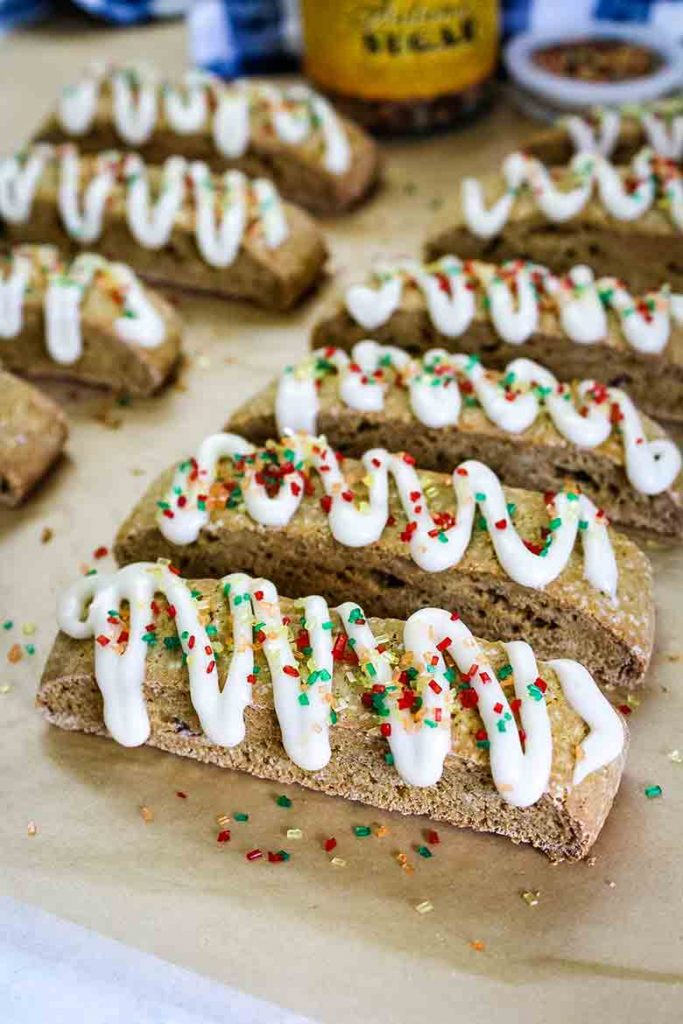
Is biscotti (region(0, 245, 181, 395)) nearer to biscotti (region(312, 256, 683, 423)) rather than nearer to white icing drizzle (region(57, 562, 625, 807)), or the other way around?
biscotti (region(312, 256, 683, 423))

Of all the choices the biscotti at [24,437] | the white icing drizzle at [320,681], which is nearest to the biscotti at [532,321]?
the biscotti at [24,437]

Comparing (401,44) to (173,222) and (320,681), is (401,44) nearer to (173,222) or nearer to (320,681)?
(173,222)

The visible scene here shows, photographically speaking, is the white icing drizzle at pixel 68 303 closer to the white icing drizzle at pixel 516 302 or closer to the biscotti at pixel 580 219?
the white icing drizzle at pixel 516 302

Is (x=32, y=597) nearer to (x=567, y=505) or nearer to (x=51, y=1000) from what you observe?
(x=51, y=1000)

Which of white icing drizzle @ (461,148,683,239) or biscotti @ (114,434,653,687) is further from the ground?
white icing drizzle @ (461,148,683,239)

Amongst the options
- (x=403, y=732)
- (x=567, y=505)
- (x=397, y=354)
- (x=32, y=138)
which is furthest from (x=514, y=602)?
(x=32, y=138)

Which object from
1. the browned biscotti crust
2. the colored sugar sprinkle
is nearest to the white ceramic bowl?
the browned biscotti crust
